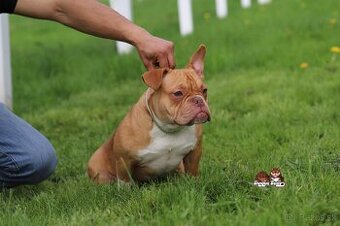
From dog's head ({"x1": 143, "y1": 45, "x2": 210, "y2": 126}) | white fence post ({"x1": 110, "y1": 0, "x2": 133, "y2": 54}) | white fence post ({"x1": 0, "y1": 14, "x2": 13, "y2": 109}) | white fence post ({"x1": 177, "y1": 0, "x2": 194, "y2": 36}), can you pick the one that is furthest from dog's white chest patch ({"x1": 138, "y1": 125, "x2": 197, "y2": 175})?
white fence post ({"x1": 177, "y1": 0, "x2": 194, "y2": 36})

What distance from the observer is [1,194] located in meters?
3.34

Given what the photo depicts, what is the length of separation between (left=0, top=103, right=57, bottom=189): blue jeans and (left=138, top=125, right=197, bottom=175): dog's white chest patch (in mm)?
566

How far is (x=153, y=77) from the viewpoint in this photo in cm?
A: 291

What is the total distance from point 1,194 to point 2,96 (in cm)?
177

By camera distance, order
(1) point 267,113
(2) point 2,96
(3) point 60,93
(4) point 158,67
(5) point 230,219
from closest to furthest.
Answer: (5) point 230,219 < (4) point 158,67 < (1) point 267,113 < (2) point 2,96 < (3) point 60,93

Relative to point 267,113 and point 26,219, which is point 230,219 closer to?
point 26,219

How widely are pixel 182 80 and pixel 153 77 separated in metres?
0.13

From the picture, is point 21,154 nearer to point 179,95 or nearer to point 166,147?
point 166,147

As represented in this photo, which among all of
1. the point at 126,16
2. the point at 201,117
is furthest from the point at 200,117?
the point at 126,16

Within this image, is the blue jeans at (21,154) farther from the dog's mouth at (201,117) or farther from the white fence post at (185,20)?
the white fence post at (185,20)

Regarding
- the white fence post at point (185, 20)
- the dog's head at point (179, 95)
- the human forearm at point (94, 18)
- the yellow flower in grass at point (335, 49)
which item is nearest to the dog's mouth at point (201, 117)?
the dog's head at point (179, 95)

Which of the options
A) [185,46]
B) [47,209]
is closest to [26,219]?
[47,209]

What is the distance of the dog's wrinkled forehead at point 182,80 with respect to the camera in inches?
114

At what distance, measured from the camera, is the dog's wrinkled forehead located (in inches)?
114
